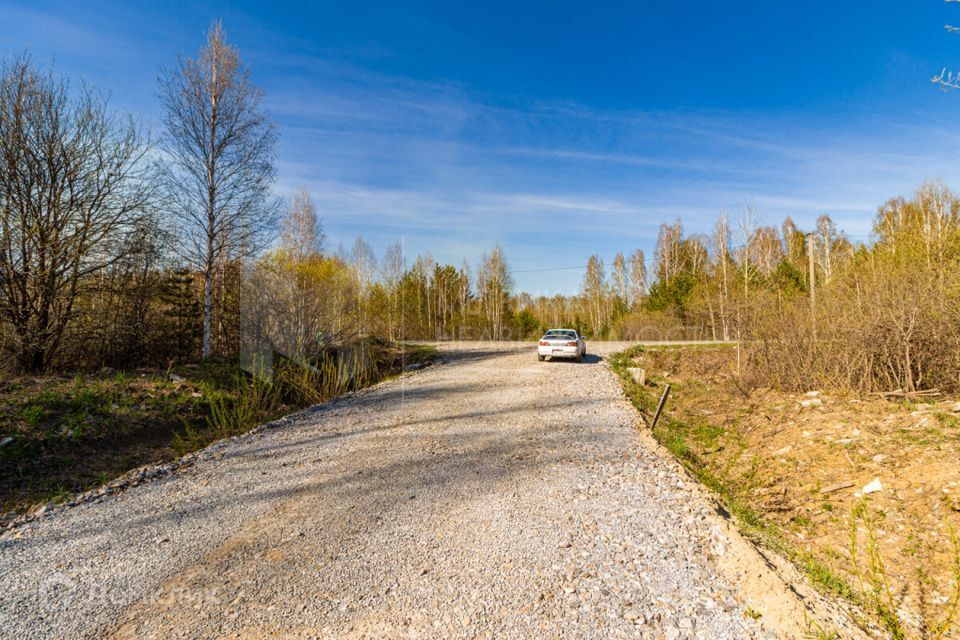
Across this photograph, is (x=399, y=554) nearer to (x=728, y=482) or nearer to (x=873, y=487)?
(x=728, y=482)

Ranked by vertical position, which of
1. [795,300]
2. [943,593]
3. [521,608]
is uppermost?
[795,300]

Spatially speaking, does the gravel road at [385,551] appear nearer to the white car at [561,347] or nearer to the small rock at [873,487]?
the small rock at [873,487]

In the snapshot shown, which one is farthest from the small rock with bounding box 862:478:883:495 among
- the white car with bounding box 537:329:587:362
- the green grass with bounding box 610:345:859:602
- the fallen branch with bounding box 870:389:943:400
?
the white car with bounding box 537:329:587:362

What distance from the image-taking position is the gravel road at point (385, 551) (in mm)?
2580

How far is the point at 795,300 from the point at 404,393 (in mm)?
9358

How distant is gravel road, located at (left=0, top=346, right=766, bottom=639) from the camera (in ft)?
8.46

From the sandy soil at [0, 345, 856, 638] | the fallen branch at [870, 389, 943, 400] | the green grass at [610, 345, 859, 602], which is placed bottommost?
the green grass at [610, 345, 859, 602]

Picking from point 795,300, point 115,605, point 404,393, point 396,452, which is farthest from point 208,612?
point 795,300

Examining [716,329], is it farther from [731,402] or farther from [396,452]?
[396,452]

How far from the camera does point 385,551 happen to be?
3.35 metres

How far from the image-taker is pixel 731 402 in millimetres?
10164

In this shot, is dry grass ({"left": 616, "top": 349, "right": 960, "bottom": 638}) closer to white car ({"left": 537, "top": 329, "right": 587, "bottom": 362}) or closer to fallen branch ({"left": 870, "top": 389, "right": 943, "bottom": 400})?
fallen branch ({"left": 870, "top": 389, "right": 943, "bottom": 400})

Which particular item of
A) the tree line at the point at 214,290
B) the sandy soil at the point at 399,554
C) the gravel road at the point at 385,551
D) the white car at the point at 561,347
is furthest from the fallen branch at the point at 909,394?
the white car at the point at 561,347

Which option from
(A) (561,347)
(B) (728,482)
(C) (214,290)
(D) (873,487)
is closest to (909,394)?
(D) (873,487)
